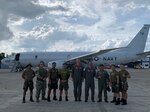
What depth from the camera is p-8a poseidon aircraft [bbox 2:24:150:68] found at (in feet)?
180

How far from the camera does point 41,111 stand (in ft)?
38.7

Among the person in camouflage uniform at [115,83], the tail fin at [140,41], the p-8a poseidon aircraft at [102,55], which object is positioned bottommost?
the person in camouflage uniform at [115,83]

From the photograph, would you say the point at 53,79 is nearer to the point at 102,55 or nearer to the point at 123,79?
the point at 123,79

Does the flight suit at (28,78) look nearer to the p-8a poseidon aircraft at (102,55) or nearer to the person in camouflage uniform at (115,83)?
the person in camouflage uniform at (115,83)

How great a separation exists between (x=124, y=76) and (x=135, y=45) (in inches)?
1751

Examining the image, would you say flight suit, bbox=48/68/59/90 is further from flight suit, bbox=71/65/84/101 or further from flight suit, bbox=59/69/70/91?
flight suit, bbox=71/65/84/101

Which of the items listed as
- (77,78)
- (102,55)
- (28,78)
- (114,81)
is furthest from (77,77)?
(102,55)

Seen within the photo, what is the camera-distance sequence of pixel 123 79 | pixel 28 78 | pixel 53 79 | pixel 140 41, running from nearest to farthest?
pixel 123 79 < pixel 28 78 < pixel 53 79 < pixel 140 41

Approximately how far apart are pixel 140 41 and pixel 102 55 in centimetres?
731

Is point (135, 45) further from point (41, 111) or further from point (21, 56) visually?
point (41, 111)

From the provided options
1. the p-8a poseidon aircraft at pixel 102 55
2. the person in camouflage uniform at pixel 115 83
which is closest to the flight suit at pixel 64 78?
the person in camouflage uniform at pixel 115 83

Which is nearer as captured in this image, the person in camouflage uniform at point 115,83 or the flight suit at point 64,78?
the person in camouflage uniform at point 115,83

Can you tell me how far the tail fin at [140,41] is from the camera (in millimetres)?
57531

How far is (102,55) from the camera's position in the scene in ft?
181
